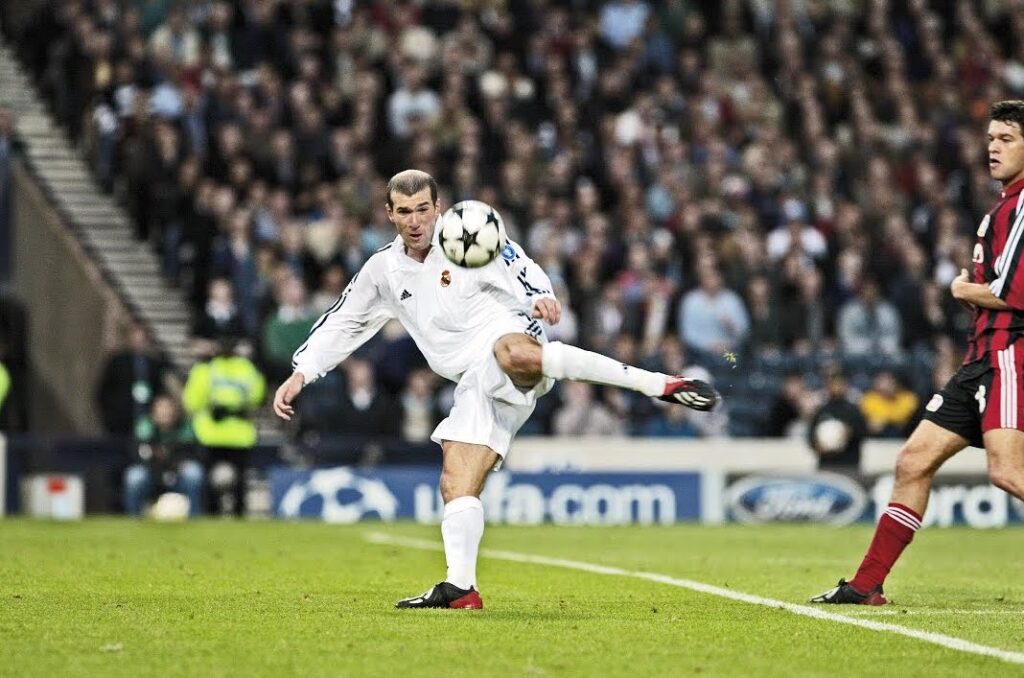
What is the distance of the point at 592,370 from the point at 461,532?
0.98 meters

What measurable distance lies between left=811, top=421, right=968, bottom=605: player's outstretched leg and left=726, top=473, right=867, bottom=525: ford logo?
11674 millimetres

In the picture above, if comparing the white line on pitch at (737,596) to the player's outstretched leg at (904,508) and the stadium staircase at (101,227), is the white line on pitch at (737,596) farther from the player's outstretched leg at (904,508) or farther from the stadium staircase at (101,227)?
the stadium staircase at (101,227)

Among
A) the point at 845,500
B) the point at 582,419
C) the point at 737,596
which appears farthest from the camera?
the point at 582,419

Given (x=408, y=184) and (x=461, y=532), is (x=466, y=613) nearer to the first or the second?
(x=461, y=532)

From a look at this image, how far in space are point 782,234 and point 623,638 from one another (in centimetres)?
1698

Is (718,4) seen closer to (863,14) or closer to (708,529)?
(863,14)

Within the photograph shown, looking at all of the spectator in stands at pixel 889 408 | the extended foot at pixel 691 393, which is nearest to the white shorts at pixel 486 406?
the extended foot at pixel 691 393

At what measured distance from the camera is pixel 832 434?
70.1 ft

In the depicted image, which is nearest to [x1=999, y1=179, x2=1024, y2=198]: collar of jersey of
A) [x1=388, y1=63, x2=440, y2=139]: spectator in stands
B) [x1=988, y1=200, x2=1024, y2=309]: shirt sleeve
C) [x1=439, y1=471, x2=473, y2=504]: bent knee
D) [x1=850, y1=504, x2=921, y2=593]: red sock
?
[x1=988, y1=200, x2=1024, y2=309]: shirt sleeve

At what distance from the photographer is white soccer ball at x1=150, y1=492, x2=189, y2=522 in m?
20.2

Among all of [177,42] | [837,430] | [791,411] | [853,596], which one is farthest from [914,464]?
[177,42]

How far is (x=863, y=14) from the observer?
30.6 m

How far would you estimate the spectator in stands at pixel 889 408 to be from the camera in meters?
22.7

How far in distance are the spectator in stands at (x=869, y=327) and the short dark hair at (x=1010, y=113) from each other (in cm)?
1439
